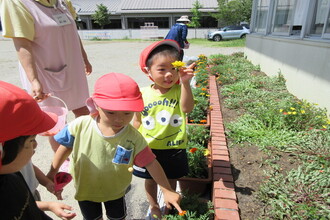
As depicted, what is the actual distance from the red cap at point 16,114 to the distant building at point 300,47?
3662mm

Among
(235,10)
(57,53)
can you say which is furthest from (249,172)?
(235,10)

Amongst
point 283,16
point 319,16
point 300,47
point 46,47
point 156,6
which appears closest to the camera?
point 46,47

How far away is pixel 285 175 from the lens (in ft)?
7.07

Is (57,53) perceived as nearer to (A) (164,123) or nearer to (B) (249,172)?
(A) (164,123)

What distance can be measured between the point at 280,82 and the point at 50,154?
15.5 ft

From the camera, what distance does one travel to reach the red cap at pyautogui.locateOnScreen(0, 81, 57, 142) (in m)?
0.77

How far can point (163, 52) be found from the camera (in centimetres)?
164

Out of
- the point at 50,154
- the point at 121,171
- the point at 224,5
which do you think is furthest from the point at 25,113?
the point at 224,5

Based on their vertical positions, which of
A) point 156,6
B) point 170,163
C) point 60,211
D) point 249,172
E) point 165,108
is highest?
point 156,6

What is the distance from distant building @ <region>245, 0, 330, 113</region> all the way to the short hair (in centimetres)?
274

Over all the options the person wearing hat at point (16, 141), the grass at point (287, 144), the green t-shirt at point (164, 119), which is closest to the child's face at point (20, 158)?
the person wearing hat at point (16, 141)

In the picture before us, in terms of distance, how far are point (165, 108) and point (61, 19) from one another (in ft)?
4.08

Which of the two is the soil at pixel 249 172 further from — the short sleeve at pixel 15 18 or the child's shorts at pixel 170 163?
the short sleeve at pixel 15 18

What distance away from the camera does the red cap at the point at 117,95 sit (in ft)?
3.90
